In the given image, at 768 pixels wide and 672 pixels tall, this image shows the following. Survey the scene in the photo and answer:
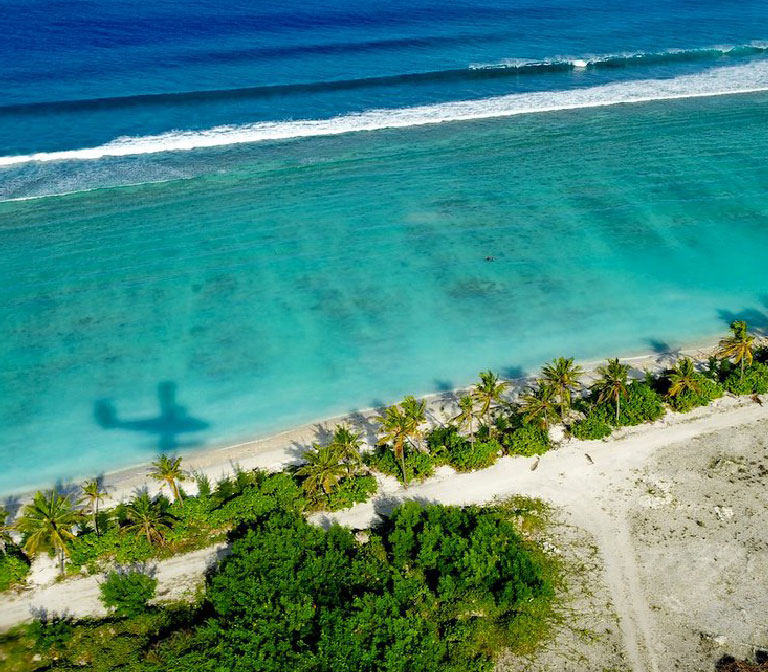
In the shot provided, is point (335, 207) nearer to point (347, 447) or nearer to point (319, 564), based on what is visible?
point (347, 447)

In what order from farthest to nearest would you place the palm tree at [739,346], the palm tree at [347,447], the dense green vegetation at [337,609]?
the palm tree at [739,346] < the palm tree at [347,447] < the dense green vegetation at [337,609]

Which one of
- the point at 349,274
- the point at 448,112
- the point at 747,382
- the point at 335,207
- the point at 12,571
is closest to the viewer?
the point at 12,571

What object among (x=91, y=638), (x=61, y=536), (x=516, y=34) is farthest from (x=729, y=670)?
(x=516, y=34)

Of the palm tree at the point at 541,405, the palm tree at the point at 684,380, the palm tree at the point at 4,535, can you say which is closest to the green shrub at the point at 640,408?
the palm tree at the point at 684,380

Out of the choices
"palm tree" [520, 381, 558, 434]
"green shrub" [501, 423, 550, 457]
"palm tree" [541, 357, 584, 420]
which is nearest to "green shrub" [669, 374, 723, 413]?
"palm tree" [541, 357, 584, 420]

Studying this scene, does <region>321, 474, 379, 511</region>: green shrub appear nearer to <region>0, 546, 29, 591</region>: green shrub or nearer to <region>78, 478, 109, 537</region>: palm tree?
<region>78, 478, 109, 537</region>: palm tree

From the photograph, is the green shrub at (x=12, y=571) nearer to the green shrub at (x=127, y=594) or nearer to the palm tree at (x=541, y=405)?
the green shrub at (x=127, y=594)

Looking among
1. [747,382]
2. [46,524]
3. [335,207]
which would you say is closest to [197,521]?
[46,524]
